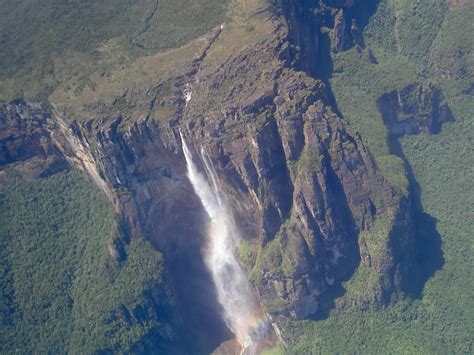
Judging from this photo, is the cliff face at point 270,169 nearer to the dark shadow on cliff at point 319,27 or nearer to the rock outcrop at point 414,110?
the dark shadow on cliff at point 319,27

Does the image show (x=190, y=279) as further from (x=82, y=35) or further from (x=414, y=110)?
(x=414, y=110)

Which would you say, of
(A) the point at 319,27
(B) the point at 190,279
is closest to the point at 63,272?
(B) the point at 190,279

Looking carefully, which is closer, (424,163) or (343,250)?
(343,250)

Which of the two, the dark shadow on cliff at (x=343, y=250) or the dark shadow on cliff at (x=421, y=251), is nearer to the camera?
the dark shadow on cliff at (x=343, y=250)

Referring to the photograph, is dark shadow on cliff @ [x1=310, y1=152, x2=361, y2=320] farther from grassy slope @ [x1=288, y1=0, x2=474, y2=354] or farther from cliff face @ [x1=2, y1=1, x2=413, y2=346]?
grassy slope @ [x1=288, y1=0, x2=474, y2=354]

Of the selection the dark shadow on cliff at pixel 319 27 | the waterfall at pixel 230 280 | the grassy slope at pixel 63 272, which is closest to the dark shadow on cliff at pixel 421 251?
the dark shadow on cliff at pixel 319 27

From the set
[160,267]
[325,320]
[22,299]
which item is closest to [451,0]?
[325,320]

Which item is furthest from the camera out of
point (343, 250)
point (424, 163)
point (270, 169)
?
Result: point (424, 163)
